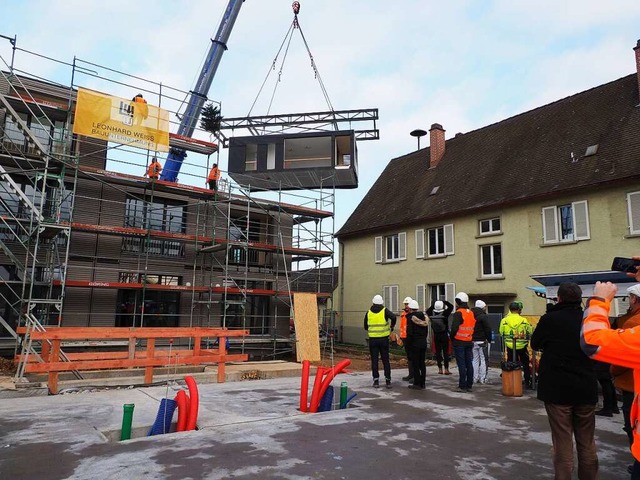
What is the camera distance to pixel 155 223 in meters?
16.5

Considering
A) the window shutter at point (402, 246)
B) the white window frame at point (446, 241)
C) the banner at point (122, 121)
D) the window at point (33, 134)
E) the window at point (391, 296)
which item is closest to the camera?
the window at point (33, 134)

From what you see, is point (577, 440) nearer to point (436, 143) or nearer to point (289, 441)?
point (289, 441)

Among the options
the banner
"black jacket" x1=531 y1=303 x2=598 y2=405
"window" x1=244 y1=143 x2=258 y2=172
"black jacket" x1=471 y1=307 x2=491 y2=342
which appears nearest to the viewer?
"black jacket" x1=531 y1=303 x2=598 y2=405

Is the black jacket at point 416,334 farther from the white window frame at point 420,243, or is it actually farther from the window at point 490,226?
the white window frame at point 420,243

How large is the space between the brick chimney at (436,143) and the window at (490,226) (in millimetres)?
6575

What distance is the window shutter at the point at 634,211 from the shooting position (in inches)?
617

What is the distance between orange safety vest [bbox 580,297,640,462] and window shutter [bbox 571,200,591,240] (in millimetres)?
15841

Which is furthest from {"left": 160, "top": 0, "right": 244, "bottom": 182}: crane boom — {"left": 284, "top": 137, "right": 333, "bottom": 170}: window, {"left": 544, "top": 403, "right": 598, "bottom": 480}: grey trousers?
{"left": 544, "top": 403, "right": 598, "bottom": 480}: grey trousers

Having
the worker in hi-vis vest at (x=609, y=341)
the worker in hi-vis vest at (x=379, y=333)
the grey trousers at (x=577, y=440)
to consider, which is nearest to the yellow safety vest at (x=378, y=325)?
the worker in hi-vis vest at (x=379, y=333)

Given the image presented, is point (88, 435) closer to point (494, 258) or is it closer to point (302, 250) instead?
point (302, 250)

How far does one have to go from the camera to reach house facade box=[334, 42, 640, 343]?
1687cm

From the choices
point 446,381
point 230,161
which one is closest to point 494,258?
point 446,381

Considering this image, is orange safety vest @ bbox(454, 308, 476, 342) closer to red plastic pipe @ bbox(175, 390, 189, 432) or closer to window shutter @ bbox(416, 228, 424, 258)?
red plastic pipe @ bbox(175, 390, 189, 432)

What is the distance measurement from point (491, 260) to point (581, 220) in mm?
4052
